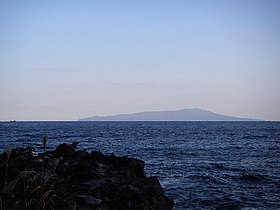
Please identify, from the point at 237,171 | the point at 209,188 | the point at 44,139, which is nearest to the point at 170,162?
the point at 237,171

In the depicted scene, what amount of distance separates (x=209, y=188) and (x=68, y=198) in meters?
14.1

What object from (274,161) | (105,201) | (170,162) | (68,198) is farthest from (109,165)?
(274,161)

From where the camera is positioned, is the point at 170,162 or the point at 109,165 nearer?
the point at 109,165

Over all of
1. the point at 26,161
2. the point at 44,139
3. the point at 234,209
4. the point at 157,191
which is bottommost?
the point at 234,209

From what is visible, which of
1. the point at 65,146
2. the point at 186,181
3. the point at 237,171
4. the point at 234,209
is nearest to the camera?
the point at 234,209

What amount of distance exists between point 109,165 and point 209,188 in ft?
28.4

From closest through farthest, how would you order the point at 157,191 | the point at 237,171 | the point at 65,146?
the point at 157,191, the point at 65,146, the point at 237,171

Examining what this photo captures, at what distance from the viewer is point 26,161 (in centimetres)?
1316

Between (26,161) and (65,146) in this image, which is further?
(65,146)

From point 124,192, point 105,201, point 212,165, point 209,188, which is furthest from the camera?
point 212,165

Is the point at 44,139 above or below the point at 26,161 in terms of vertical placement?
above

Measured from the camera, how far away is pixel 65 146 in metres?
18.5

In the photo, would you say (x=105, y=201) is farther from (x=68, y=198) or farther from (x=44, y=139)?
(x=44, y=139)

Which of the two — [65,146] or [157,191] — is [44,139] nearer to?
[157,191]
